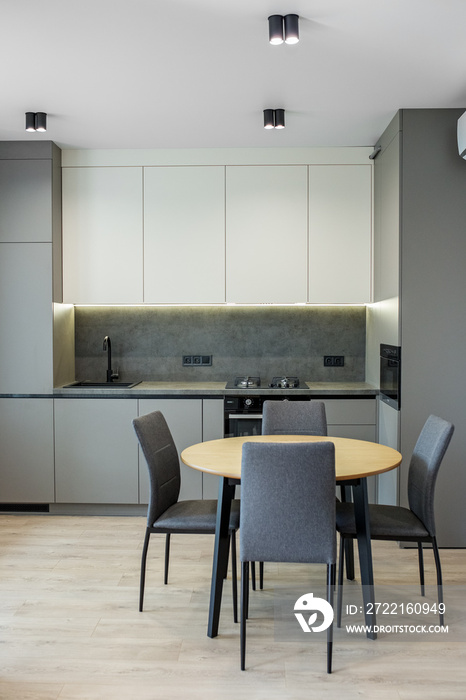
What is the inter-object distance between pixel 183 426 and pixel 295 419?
1.11 meters

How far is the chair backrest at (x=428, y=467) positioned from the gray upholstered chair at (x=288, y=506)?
0.62 meters

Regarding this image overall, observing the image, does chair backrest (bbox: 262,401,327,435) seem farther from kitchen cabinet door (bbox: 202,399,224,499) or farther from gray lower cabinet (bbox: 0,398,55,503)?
gray lower cabinet (bbox: 0,398,55,503)

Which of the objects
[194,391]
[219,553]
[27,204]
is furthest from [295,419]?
[27,204]

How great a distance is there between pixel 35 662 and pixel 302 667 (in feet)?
3.60

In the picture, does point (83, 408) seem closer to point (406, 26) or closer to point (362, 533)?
point (362, 533)

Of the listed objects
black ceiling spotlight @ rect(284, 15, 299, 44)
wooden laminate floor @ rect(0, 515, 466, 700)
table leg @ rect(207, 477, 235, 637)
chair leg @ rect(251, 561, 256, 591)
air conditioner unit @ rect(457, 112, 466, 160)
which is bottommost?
wooden laminate floor @ rect(0, 515, 466, 700)

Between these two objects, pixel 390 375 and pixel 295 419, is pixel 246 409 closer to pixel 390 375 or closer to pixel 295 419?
pixel 295 419

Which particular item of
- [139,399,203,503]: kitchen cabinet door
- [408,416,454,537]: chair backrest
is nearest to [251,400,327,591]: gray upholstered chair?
[408,416,454,537]: chair backrest

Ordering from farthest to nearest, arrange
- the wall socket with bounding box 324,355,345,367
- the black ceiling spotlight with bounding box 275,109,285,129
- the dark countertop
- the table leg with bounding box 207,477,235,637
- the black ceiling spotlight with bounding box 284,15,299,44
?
the wall socket with bounding box 324,355,345,367 → the dark countertop → the black ceiling spotlight with bounding box 275,109,285,129 → the table leg with bounding box 207,477,235,637 → the black ceiling spotlight with bounding box 284,15,299,44

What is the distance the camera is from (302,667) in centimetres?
249

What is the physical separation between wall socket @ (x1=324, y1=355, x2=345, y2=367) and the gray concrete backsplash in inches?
1.2

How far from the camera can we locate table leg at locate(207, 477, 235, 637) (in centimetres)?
270

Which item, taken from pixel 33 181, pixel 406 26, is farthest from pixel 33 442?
pixel 406 26

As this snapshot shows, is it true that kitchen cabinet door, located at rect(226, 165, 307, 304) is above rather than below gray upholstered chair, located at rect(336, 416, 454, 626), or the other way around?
above
